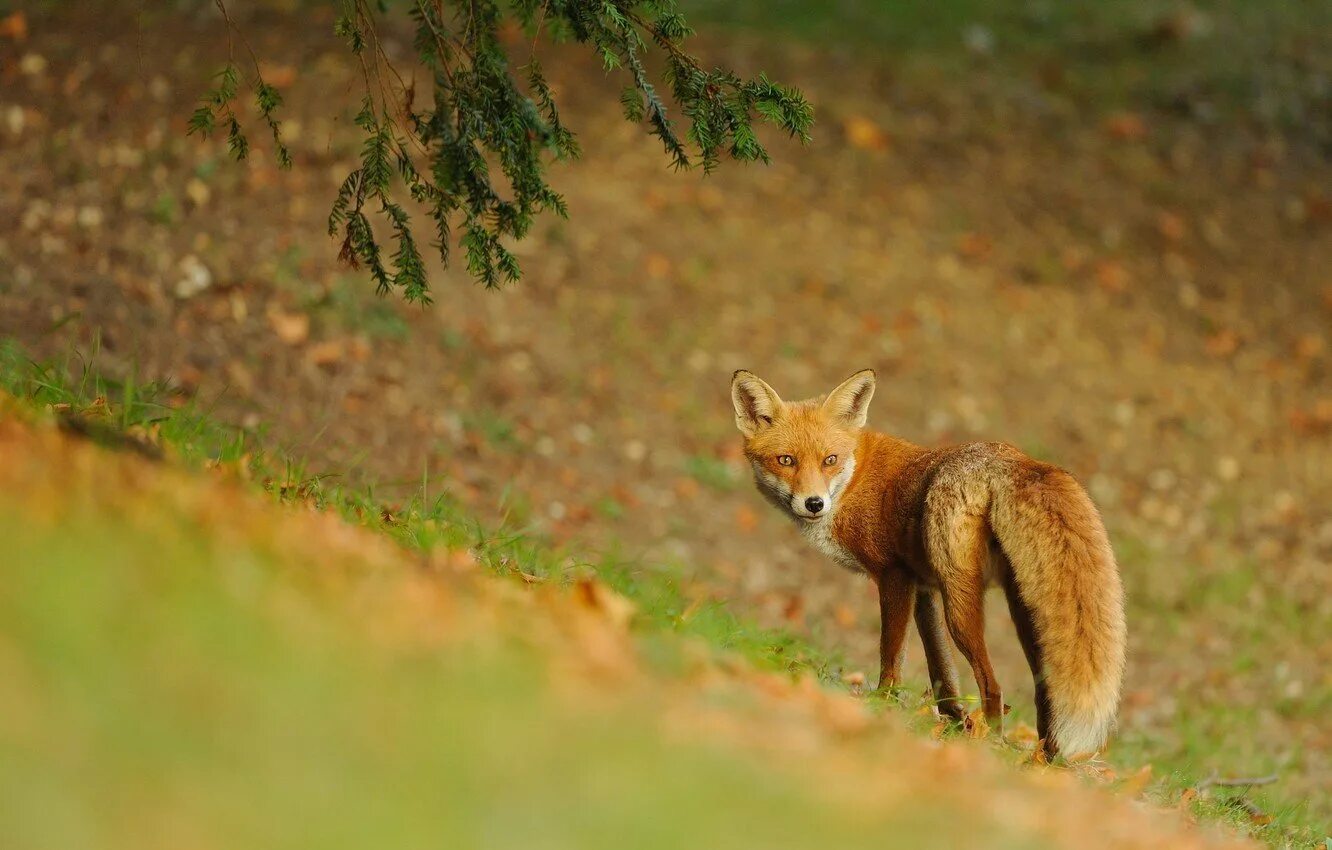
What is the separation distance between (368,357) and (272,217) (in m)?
1.56

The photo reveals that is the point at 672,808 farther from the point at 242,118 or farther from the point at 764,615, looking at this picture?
the point at 242,118

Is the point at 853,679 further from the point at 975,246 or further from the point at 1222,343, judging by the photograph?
the point at 1222,343

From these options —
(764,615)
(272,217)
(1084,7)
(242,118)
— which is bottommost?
(764,615)

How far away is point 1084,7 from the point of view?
1598 centimetres

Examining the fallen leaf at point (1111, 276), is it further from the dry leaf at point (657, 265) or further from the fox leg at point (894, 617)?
the fox leg at point (894, 617)

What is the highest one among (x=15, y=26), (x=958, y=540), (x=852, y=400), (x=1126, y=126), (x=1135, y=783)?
(x=1126, y=126)

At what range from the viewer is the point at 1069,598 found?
4.70m

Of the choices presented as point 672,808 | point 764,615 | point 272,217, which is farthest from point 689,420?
point 672,808

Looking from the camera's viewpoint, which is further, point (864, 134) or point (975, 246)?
point (864, 134)

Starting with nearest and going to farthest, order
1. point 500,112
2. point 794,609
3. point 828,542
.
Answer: point 500,112
point 828,542
point 794,609

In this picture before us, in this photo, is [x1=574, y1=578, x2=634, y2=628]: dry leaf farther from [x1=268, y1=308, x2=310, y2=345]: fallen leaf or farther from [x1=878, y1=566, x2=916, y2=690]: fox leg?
[x1=268, y1=308, x2=310, y2=345]: fallen leaf

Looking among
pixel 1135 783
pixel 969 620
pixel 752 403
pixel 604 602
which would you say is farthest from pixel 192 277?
pixel 1135 783

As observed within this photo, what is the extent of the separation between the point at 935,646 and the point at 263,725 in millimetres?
3532

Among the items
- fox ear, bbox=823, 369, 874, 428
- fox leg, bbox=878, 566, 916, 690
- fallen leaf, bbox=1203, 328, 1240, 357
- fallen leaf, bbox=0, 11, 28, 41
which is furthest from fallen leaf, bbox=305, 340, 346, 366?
fallen leaf, bbox=1203, 328, 1240, 357
